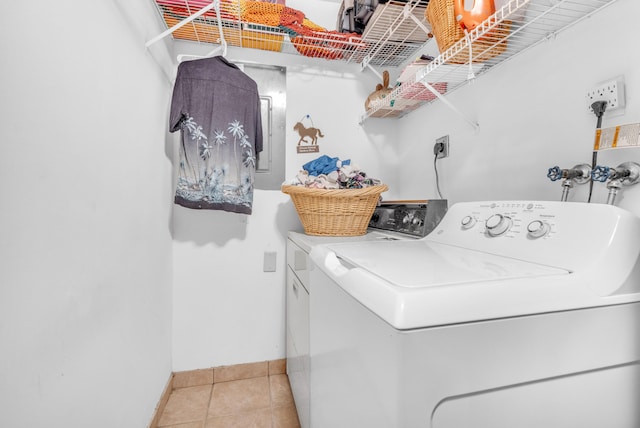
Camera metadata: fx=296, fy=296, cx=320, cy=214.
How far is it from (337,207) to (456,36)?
78 cm

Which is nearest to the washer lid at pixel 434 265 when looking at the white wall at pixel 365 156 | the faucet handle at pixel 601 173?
the faucet handle at pixel 601 173

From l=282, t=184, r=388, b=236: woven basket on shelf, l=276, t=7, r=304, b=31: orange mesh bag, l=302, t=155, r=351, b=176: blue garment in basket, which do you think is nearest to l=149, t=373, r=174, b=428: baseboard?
l=282, t=184, r=388, b=236: woven basket on shelf

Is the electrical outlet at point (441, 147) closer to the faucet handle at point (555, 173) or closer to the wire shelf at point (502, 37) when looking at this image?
the wire shelf at point (502, 37)

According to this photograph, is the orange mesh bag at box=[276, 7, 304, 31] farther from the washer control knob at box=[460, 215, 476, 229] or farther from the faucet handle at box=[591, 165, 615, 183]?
the faucet handle at box=[591, 165, 615, 183]

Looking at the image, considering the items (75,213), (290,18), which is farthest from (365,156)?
(75,213)

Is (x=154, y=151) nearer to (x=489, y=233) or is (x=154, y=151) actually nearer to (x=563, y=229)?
(x=489, y=233)

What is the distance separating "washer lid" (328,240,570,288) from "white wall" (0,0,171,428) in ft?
2.20

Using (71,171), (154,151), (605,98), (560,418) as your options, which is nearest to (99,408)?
(71,171)

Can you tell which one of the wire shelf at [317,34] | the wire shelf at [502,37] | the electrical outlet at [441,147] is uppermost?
the wire shelf at [317,34]

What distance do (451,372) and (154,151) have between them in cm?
140

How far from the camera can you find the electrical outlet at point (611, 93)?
2.57 ft

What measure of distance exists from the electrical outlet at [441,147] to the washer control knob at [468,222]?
714mm

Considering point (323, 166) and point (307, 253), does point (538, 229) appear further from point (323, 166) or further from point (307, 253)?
point (323, 166)

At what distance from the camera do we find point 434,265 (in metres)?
0.61
